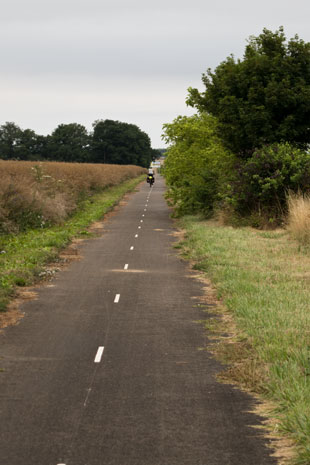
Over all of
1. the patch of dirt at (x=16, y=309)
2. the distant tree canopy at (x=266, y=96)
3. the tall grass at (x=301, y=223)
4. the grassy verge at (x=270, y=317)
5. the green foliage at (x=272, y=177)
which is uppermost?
the distant tree canopy at (x=266, y=96)

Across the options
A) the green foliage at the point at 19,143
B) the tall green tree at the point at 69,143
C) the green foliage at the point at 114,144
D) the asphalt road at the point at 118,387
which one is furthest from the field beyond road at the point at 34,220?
the green foliage at the point at 114,144

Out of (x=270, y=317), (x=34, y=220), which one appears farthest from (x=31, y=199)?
(x=270, y=317)

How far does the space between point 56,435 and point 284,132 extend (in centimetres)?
2614

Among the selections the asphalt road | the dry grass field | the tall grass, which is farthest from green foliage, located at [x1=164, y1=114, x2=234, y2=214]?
the asphalt road

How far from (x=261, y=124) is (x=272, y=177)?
3.52 metres

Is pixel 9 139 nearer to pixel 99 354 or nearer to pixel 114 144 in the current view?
pixel 114 144

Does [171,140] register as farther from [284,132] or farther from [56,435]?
[56,435]

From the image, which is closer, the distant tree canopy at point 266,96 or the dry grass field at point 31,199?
the dry grass field at point 31,199

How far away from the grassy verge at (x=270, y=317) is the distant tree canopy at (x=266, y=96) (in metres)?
8.73

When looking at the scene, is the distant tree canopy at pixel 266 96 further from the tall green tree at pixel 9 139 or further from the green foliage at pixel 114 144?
the green foliage at pixel 114 144

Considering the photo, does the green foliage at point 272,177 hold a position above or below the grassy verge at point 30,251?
above

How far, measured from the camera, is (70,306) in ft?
46.2

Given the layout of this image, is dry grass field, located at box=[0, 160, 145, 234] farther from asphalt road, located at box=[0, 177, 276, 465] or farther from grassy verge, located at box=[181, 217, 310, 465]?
asphalt road, located at box=[0, 177, 276, 465]

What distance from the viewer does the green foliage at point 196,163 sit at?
35375mm
